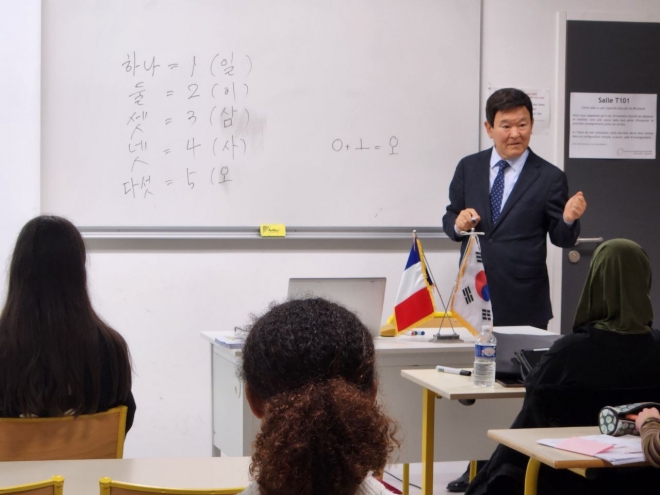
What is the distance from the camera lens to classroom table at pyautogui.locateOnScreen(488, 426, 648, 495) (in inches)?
78.2

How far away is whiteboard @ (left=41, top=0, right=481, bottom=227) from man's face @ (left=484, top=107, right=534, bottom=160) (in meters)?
0.55

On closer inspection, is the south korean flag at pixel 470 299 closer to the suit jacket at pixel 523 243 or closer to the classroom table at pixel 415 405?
the classroom table at pixel 415 405

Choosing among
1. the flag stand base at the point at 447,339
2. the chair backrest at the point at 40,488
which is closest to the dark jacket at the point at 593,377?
the flag stand base at the point at 447,339

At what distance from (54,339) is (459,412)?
69.1 inches

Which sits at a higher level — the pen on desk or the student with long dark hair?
the student with long dark hair

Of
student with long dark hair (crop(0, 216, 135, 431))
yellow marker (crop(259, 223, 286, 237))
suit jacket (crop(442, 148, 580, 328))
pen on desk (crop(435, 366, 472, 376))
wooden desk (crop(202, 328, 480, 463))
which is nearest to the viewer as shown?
student with long dark hair (crop(0, 216, 135, 431))

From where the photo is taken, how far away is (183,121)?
4.24 meters

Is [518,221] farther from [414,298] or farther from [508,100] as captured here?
[414,298]

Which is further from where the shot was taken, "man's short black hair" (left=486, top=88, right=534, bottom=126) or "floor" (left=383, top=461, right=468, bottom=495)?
"floor" (left=383, top=461, right=468, bottom=495)

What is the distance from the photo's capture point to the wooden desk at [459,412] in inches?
104

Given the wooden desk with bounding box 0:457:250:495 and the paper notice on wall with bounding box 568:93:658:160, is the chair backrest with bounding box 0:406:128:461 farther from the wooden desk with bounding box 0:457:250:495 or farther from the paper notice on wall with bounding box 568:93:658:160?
the paper notice on wall with bounding box 568:93:658:160

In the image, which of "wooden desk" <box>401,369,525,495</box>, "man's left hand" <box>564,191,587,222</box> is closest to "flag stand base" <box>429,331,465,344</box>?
"wooden desk" <box>401,369,525,495</box>

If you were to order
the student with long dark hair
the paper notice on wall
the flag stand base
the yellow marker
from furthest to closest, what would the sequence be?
the paper notice on wall
the yellow marker
the flag stand base
the student with long dark hair

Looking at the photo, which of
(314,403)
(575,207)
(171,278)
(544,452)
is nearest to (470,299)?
(575,207)
